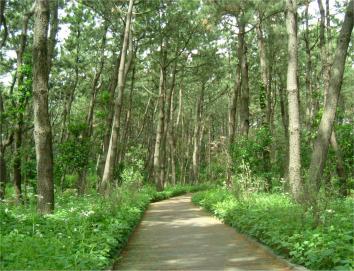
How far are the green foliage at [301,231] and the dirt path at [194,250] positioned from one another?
29 cm

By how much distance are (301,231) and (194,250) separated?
2480 mm

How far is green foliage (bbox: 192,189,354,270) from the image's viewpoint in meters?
6.49

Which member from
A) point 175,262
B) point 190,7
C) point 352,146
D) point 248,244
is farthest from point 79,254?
point 190,7

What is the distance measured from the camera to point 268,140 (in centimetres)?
1881

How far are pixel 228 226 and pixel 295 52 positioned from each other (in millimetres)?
5549

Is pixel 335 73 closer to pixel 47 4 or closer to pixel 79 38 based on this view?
pixel 47 4

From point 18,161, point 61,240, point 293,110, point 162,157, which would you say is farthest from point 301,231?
point 162,157

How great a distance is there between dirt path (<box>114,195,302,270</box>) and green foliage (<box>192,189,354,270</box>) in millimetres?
288

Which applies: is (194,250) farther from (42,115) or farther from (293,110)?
(293,110)

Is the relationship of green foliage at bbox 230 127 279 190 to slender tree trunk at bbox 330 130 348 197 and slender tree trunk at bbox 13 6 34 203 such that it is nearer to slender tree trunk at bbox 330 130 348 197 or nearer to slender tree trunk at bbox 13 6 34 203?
slender tree trunk at bbox 330 130 348 197

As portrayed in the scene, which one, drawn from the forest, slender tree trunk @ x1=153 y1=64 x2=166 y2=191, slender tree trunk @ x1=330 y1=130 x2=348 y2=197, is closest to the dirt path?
the forest

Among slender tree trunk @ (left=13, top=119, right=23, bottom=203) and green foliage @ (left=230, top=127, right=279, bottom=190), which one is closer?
green foliage @ (left=230, top=127, right=279, bottom=190)

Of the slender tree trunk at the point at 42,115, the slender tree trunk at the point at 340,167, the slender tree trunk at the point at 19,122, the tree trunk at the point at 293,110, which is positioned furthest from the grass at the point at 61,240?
the slender tree trunk at the point at 340,167

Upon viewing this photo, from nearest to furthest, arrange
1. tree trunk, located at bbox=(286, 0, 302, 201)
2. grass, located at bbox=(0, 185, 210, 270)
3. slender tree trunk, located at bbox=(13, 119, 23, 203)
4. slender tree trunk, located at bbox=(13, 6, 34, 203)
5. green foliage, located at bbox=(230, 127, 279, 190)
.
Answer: grass, located at bbox=(0, 185, 210, 270)
tree trunk, located at bbox=(286, 0, 302, 201)
slender tree trunk, located at bbox=(13, 6, 34, 203)
green foliage, located at bbox=(230, 127, 279, 190)
slender tree trunk, located at bbox=(13, 119, 23, 203)
